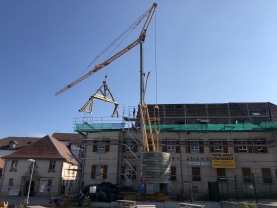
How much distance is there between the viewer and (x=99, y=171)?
89.6 ft

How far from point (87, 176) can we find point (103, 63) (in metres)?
18.3

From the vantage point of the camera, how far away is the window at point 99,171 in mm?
27016

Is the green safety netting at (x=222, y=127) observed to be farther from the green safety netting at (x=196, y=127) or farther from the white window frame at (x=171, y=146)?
the white window frame at (x=171, y=146)

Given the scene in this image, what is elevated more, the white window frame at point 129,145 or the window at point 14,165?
the white window frame at point 129,145

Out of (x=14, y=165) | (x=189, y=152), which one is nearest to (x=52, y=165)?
(x=14, y=165)

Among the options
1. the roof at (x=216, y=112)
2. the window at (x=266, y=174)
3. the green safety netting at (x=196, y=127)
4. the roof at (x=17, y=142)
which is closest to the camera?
the window at (x=266, y=174)

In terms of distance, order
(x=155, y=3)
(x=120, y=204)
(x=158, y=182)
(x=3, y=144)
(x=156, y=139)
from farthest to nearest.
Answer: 1. (x=3, y=144)
2. (x=155, y=3)
3. (x=156, y=139)
4. (x=158, y=182)
5. (x=120, y=204)

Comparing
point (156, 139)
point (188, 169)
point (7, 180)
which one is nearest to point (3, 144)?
point (7, 180)

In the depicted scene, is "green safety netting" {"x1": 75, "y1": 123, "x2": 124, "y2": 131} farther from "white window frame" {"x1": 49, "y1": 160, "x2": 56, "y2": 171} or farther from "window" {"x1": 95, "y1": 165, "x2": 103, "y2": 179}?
"white window frame" {"x1": 49, "y1": 160, "x2": 56, "y2": 171}

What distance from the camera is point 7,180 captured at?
104 ft

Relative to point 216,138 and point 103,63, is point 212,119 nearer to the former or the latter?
point 216,138

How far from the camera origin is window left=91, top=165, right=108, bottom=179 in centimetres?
2702

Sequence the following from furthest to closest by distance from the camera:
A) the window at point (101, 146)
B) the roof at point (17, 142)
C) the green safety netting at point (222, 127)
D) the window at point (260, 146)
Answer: the roof at point (17, 142) → the window at point (101, 146) → the window at point (260, 146) → the green safety netting at point (222, 127)

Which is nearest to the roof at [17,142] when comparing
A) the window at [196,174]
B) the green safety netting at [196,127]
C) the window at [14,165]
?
the window at [14,165]
